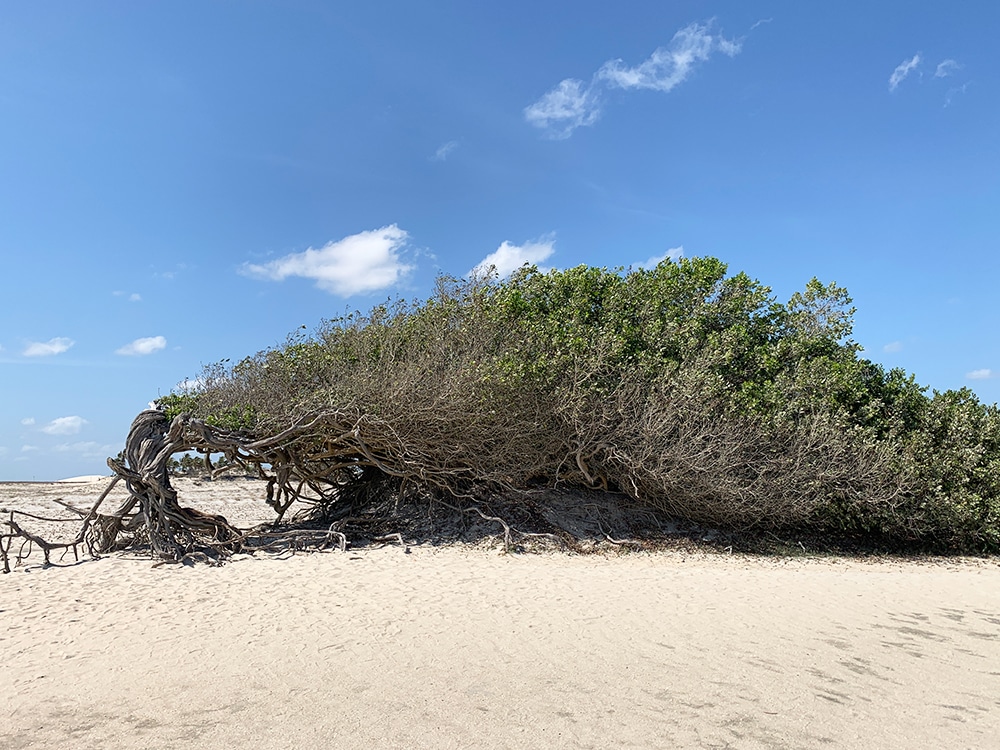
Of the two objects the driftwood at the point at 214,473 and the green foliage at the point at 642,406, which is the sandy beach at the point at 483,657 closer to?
the driftwood at the point at 214,473

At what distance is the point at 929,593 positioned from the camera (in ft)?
35.7

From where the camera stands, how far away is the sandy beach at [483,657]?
17.2 ft

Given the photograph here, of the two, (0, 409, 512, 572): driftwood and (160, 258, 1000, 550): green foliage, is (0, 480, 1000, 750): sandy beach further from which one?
(160, 258, 1000, 550): green foliage

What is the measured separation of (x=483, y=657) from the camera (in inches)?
268

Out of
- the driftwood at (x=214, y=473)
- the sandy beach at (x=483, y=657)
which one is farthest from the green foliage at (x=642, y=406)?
the sandy beach at (x=483, y=657)

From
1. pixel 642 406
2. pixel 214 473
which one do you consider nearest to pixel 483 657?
pixel 642 406

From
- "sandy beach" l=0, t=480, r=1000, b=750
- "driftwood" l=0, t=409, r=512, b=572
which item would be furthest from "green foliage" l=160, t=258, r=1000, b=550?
"sandy beach" l=0, t=480, r=1000, b=750

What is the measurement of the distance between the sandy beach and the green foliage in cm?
274

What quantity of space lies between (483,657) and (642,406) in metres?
7.62

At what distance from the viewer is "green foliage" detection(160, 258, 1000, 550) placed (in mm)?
12820

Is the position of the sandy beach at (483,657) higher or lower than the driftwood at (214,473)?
lower

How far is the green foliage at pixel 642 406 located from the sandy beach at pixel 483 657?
2.74 meters

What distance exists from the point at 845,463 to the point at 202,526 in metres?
12.6

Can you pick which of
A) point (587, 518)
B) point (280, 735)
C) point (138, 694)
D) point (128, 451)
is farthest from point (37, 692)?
point (587, 518)
